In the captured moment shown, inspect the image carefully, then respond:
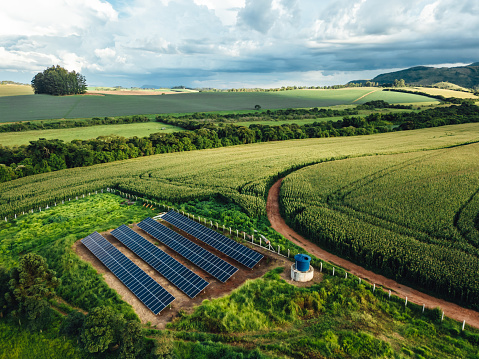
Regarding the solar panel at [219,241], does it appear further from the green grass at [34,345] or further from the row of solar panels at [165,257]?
the green grass at [34,345]

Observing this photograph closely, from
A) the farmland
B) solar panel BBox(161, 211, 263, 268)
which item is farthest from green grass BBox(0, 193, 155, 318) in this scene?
solar panel BBox(161, 211, 263, 268)

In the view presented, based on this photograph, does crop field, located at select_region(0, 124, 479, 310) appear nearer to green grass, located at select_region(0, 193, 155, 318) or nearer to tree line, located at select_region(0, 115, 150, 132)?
green grass, located at select_region(0, 193, 155, 318)

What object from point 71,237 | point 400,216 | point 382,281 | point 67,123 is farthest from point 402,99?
point 71,237

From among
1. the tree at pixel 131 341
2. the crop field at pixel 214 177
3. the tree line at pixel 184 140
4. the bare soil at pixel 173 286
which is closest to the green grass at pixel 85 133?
the tree line at pixel 184 140

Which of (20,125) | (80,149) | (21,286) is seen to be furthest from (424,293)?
(20,125)

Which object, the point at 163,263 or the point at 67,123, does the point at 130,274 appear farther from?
the point at 67,123

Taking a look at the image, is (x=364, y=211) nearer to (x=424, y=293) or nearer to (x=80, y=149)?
(x=424, y=293)
